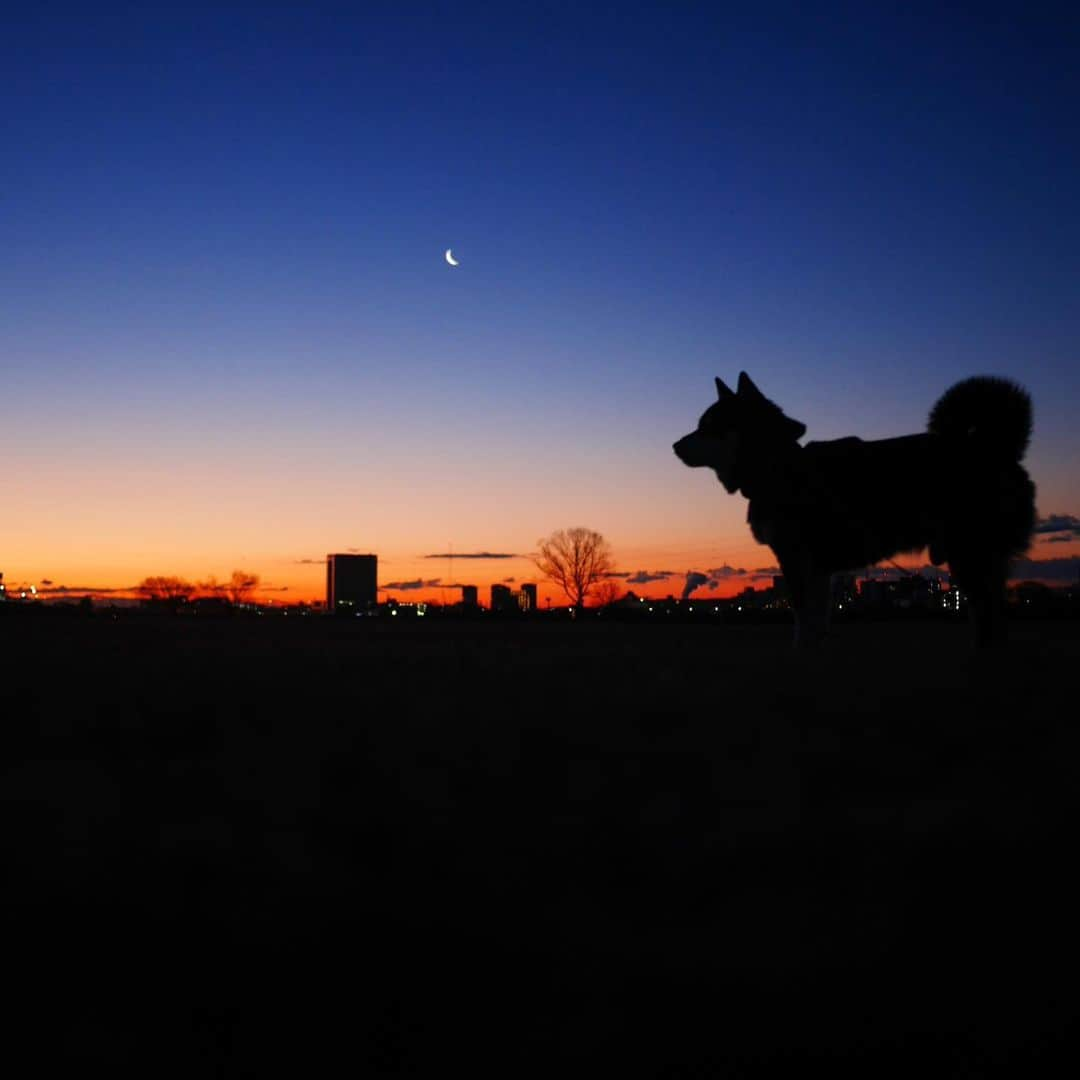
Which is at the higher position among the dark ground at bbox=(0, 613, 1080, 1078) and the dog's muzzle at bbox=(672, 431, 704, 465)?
the dog's muzzle at bbox=(672, 431, 704, 465)

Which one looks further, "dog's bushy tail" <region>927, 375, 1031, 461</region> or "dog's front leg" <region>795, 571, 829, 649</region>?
"dog's front leg" <region>795, 571, 829, 649</region>

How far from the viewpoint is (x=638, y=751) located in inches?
165

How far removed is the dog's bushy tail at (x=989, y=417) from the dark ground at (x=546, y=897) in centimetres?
→ 424

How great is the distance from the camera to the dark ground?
1.62 meters

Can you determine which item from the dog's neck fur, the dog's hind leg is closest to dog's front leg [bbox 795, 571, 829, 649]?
the dog's neck fur

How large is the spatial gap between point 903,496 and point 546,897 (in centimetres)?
736

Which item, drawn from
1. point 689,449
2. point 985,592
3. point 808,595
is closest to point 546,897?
point 808,595

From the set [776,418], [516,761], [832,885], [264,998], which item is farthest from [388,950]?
[776,418]

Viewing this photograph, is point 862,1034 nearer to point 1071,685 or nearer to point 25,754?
point 25,754

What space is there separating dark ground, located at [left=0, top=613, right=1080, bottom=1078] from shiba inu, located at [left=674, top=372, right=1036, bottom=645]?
3.97 metres

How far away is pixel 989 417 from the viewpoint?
340 inches

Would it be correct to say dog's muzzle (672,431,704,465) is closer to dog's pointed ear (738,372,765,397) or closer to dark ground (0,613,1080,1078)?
dog's pointed ear (738,372,765,397)

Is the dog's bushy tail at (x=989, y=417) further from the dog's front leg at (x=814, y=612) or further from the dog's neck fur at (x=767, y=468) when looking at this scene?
the dog's front leg at (x=814, y=612)

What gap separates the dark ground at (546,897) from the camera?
5.33ft
